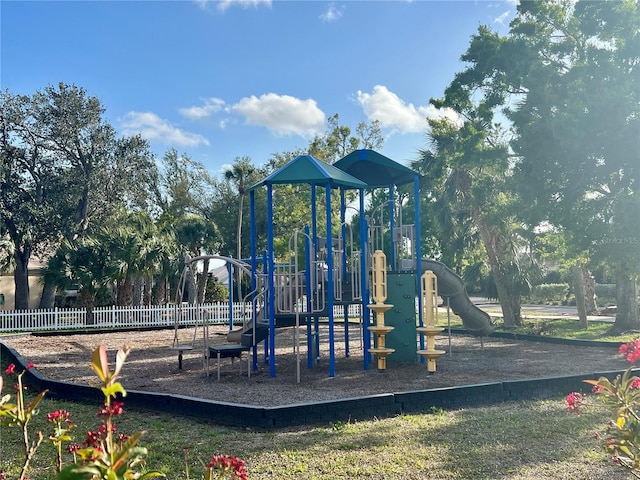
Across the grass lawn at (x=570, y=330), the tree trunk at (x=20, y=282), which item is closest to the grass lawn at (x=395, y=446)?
the grass lawn at (x=570, y=330)

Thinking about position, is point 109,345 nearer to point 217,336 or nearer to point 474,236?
point 217,336

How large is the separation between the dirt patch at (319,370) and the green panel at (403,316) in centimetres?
28

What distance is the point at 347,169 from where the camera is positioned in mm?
11602

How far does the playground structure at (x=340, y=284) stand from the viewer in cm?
883

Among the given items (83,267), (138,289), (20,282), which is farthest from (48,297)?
(83,267)

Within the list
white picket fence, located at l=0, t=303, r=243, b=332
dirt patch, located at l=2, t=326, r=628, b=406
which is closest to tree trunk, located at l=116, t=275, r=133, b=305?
white picket fence, located at l=0, t=303, r=243, b=332

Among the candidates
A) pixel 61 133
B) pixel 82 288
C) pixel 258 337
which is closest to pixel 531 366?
pixel 258 337

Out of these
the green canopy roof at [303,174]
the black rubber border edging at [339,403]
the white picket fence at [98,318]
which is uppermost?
the green canopy roof at [303,174]

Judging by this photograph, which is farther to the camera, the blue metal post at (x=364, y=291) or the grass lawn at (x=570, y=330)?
the grass lawn at (x=570, y=330)

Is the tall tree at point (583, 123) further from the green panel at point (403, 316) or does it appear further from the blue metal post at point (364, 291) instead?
the blue metal post at point (364, 291)

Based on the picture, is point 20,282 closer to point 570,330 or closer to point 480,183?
point 480,183

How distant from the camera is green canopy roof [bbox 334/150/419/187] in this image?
1074cm

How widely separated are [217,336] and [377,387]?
31.5 feet

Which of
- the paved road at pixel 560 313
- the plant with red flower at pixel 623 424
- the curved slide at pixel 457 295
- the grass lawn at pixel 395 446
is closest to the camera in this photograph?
the plant with red flower at pixel 623 424
